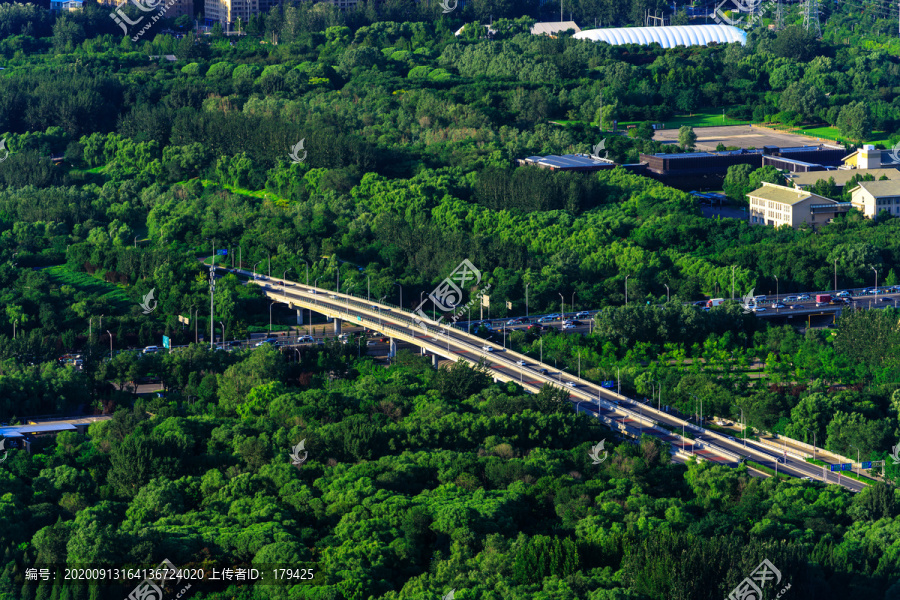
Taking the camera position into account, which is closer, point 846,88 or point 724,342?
point 724,342

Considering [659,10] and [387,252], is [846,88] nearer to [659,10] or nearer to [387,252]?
[659,10]

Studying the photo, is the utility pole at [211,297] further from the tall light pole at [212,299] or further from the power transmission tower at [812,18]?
the power transmission tower at [812,18]

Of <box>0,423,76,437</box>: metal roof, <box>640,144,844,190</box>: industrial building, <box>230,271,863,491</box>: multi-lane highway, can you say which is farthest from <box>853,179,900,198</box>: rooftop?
<box>0,423,76,437</box>: metal roof

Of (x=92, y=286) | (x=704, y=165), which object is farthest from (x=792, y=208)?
(x=92, y=286)

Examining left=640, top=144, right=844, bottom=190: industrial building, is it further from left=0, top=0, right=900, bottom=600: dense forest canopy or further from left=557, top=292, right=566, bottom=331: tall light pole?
left=557, top=292, right=566, bottom=331: tall light pole

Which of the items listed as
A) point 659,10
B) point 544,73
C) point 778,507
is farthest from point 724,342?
point 659,10
